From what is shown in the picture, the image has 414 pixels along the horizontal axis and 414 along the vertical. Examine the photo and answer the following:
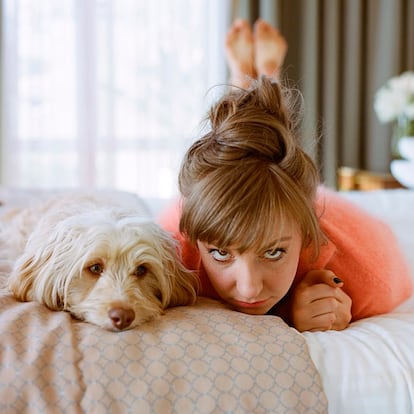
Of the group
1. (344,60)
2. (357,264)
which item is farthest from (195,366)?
(344,60)

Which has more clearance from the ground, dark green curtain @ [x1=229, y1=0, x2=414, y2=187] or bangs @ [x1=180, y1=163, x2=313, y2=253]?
dark green curtain @ [x1=229, y1=0, x2=414, y2=187]

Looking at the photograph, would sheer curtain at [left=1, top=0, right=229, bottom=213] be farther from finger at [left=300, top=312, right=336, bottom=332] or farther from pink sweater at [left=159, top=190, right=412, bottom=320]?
finger at [left=300, top=312, right=336, bottom=332]

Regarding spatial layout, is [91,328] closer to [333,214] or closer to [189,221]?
[189,221]

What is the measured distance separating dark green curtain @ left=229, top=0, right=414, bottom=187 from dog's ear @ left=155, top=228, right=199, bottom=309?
3.18 m

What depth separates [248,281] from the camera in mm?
1098

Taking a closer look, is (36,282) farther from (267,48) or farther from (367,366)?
(267,48)

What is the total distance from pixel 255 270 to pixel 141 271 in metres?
0.20

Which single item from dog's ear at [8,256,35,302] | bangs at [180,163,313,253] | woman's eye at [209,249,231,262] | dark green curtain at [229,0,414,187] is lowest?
dog's ear at [8,256,35,302]

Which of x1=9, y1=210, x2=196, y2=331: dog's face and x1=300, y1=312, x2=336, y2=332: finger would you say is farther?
x1=300, y1=312, x2=336, y2=332: finger

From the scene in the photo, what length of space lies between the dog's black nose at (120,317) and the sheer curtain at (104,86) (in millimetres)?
3289

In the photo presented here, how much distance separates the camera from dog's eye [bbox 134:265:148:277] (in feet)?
3.68

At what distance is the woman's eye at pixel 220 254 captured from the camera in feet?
3.67

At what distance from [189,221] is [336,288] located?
0.34m

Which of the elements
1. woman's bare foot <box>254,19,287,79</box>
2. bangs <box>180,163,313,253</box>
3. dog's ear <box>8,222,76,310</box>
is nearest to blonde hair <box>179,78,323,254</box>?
bangs <box>180,163,313,253</box>
